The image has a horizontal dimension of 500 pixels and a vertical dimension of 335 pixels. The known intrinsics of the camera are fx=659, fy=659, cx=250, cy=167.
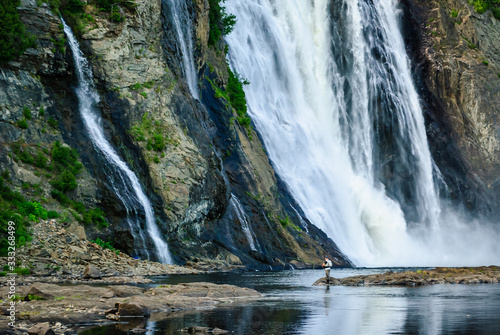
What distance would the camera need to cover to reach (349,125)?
247 ft

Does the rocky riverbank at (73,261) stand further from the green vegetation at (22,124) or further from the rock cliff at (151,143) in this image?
the green vegetation at (22,124)

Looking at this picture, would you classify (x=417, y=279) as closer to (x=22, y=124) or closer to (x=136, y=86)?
(x=136, y=86)

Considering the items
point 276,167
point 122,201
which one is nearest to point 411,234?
point 276,167

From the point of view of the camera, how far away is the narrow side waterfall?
1636 inches

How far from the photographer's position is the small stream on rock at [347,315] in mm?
16797

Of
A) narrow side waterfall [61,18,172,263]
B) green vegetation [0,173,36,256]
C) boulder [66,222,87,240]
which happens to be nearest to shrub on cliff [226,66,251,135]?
narrow side waterfall [61,18,172,263]

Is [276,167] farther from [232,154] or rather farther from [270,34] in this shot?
[270,34]

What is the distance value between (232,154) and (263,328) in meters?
39.1

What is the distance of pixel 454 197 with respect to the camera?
81.4 meters

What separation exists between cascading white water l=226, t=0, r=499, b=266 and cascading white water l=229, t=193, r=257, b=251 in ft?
31.3

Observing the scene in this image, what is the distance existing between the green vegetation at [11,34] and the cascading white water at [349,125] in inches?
1014

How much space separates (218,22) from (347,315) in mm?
48831

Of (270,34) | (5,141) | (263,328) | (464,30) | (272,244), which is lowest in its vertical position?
(263,328)

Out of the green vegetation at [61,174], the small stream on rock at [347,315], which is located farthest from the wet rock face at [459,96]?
the small stream on rock at [347,315]
